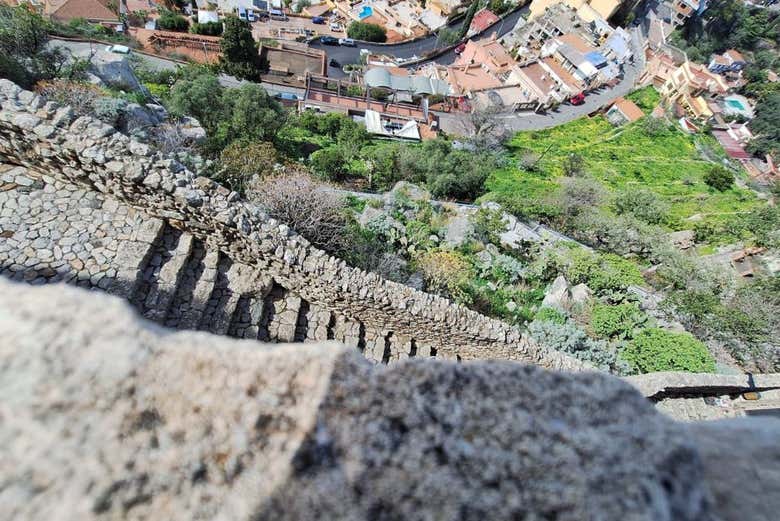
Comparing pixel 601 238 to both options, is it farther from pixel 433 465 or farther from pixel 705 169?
pixel 705 169

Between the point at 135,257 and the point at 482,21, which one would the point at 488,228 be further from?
the point at 482,21

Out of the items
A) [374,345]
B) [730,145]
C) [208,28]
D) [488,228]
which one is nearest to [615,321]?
[488,228]

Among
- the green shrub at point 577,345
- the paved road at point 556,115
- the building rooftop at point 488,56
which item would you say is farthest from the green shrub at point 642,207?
the building rooftop at point 488,56

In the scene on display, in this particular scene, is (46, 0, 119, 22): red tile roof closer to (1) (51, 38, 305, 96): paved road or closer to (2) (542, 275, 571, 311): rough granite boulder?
(1) (51, 38, 305, 96): paved road

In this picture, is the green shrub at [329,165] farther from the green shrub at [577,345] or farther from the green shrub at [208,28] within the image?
the green shrub at [208,28]

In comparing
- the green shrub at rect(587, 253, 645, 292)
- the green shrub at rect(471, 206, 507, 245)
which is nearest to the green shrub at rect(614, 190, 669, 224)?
the green shrub at rect(587, 253, 645, 292)
